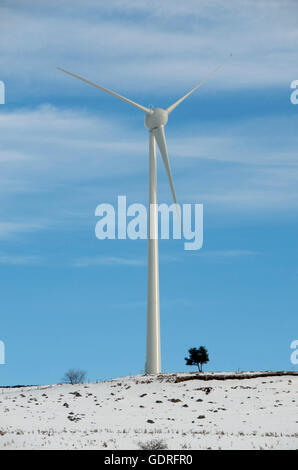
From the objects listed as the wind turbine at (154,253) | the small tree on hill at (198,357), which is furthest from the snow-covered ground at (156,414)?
the small tree on hill at (198,357)

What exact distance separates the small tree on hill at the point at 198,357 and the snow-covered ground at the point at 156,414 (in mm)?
17334

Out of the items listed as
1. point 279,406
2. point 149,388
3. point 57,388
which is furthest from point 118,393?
point 279,406

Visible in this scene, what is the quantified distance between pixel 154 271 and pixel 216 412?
68.0 feet

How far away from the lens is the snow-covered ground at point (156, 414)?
1232 inches

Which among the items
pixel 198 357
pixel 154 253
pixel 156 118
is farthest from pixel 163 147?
pixel 198 357

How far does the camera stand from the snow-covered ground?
31297 mm

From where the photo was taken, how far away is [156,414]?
43.4 metres

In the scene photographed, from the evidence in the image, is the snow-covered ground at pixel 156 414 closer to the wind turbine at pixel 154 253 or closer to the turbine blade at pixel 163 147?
the wind turbine at pixel 154 253

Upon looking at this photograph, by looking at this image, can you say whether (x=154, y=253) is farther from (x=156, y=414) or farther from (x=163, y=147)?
(x=156, y=414)

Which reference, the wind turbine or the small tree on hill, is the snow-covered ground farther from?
the small tree on hill

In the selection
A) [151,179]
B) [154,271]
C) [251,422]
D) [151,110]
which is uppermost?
[151,110]

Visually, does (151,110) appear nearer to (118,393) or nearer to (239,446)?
(118,393)

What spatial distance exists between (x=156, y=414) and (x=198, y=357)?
32.7 meters

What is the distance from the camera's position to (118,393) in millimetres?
52000
